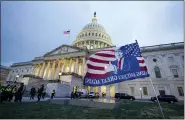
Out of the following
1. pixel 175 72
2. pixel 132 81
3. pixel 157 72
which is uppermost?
pixel 157 72

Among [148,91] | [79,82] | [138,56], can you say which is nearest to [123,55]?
[138,56]

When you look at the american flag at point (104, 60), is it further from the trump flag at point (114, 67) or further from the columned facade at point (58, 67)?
the columned facade at point (58, 67)

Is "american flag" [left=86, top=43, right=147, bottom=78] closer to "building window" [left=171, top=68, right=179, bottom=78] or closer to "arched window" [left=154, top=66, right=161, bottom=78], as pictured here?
"arched window" [left=154, top=66, right=161, bottom=78]

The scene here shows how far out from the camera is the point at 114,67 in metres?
8.14

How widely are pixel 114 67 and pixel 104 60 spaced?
852mm

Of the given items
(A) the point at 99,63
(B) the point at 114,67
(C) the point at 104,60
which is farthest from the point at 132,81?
(A) the point at 99,63

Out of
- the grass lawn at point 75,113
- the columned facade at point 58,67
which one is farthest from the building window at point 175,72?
the grass lawn at point 75,113

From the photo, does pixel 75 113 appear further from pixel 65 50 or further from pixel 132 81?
pixel 65 50

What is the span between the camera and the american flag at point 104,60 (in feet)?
25.2

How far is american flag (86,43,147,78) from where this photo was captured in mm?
7695

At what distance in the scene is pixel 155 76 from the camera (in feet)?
116

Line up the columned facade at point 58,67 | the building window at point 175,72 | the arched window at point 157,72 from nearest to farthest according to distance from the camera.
A: the building window at point 175,72
the arched window at point 157,72
the columned facade at point 58,67

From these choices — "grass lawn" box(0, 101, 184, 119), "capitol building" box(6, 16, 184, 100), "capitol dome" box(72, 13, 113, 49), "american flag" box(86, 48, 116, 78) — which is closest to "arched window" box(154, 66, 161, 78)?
"capitol building" box(6, 16, 184, 100)

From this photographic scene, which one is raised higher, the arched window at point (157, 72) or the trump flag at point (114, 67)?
the arched window at point (157, 72)
